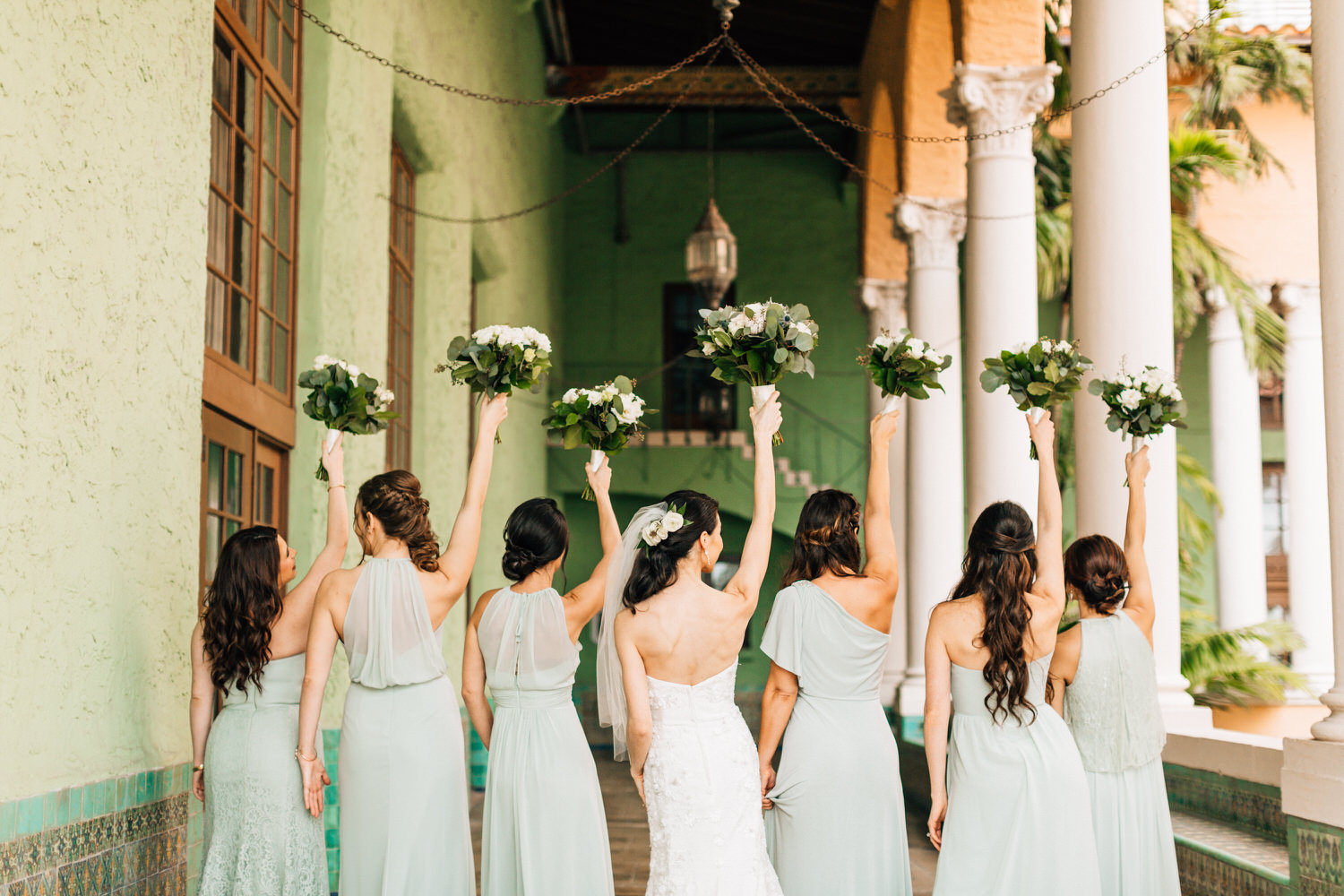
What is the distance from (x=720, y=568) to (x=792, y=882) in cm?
1418

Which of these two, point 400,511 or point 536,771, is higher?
point 400,511

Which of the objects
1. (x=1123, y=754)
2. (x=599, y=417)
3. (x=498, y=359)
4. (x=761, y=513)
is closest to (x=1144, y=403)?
(x=1123, y=754)

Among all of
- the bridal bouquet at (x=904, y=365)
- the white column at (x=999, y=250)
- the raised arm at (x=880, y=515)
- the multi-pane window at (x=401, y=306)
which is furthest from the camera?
the multi-pane window at (x=401, y=306)

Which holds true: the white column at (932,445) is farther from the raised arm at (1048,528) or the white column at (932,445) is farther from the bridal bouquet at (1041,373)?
the raised arm at (1048,528)

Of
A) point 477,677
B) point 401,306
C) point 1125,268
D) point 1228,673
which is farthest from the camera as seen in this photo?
point 1228,673

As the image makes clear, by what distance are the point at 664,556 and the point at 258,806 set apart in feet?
4.69

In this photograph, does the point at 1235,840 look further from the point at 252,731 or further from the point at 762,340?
the point at 252,731

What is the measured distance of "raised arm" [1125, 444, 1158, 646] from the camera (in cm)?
452

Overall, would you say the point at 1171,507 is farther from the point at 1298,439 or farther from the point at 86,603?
the point at 1298,439

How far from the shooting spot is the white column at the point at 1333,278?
4.08m

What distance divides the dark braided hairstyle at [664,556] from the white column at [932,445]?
22.6 ft

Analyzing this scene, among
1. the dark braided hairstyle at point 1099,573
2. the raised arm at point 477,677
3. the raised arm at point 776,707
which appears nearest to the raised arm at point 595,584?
the raised arm at point 477,677

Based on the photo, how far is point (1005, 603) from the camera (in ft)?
12.8

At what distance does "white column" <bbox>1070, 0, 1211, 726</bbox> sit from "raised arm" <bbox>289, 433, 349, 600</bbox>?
324 cm
